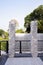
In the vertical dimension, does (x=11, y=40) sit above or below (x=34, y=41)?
above

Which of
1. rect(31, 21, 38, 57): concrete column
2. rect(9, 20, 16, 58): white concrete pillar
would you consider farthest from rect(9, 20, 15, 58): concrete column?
rect(31, 21, 38, 57): concrete column

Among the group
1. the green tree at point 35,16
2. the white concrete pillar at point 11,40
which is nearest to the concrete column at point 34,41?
the white concrete pillar at point 11,40

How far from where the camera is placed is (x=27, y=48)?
1988 cm

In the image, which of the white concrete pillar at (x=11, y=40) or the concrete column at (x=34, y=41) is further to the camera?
the concrete column at (x=34, y=41)

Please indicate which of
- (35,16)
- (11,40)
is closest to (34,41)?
(11,40)

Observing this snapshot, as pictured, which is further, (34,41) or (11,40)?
(34,41)

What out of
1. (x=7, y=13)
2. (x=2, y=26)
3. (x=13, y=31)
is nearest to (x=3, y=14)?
(x=7, y=13)

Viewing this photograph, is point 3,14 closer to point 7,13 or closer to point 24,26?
point 7,13

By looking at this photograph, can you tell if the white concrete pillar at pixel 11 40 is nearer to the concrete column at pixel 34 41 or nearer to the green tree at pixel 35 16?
the concrete column at pixel 34 41

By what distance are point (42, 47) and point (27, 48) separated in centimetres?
157

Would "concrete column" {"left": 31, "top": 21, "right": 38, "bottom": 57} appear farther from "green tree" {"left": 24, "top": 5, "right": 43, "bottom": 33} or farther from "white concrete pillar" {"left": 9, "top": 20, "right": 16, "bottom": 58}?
"green tree" {"left": 24, "top": 5, "right": 43, "bottom": 33}

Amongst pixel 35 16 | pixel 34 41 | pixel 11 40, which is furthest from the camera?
pixel 35 16

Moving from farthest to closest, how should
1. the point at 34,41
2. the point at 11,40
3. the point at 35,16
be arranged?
the point at 35,16 → the point at 34,41 → the point at 11,40

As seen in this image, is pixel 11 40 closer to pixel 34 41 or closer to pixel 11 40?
pixel 11 40
